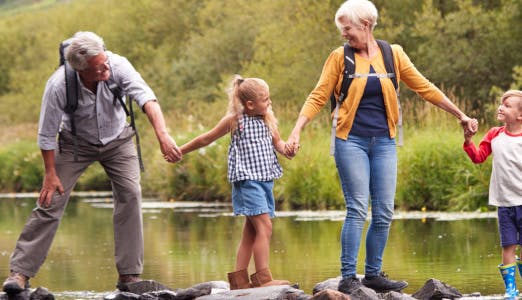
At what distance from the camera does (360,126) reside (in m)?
8.48

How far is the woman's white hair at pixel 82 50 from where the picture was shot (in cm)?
851

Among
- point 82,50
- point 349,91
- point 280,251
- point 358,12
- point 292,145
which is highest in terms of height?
point 358,12

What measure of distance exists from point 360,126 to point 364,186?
41 centimetres

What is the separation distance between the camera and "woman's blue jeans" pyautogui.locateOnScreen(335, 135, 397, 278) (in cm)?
845

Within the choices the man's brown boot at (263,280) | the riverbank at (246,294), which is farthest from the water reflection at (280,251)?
the man's brown boot at (263,280)

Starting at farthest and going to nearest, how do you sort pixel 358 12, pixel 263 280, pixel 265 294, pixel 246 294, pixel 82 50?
1. pixel 263 280
2. pixel 82 50
3. pixel 358 12
4. pixel 246 294
5. pixel 265 294

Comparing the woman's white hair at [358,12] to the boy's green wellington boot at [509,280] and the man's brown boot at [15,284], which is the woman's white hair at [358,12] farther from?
the man's brown boot at [15,284]

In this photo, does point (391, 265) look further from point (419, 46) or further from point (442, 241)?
point (419, 46)

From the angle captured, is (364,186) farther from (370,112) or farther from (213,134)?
(213,134)

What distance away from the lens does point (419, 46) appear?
28609 millimetres

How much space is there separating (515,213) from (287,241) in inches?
223

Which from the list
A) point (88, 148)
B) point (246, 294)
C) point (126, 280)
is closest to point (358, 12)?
point (246, 294)

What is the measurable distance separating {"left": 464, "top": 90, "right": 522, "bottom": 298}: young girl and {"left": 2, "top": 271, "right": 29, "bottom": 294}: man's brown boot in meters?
3.33

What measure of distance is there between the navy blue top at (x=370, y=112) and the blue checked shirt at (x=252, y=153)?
0.74m
